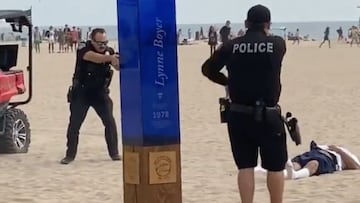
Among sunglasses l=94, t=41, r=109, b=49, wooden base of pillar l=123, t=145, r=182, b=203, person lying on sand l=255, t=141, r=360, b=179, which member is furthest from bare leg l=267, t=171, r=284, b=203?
sunglasses l=94, t=41, r=109, b=49

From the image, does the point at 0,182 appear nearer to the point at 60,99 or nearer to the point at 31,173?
the point at 31,173

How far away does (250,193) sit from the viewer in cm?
735

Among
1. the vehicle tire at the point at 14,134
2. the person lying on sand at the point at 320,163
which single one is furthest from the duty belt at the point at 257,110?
the vehicle tire at the point at 14,134

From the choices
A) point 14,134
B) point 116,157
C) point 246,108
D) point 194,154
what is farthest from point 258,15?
point 14,134

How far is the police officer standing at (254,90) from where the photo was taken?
7082mm

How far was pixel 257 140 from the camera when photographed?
23.5ft

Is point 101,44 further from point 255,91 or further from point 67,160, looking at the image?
point 255,91

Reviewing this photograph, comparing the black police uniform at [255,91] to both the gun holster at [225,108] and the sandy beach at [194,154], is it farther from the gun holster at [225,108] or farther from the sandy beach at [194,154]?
the sandy beach at [194,154]

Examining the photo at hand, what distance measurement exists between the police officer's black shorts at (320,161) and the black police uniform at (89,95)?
8.16ft

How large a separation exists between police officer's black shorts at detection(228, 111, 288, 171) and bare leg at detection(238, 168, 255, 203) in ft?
0.15

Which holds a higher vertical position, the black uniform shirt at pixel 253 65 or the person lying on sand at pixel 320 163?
the black uniform shirt at pixel 253 65

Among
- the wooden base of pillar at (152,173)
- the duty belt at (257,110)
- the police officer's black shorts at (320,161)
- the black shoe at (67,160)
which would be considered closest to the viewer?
the wooden base of pillar at (152,173)

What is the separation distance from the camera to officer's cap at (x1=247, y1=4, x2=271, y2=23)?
715 cm

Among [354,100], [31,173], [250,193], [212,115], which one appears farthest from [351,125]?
[250,193]
